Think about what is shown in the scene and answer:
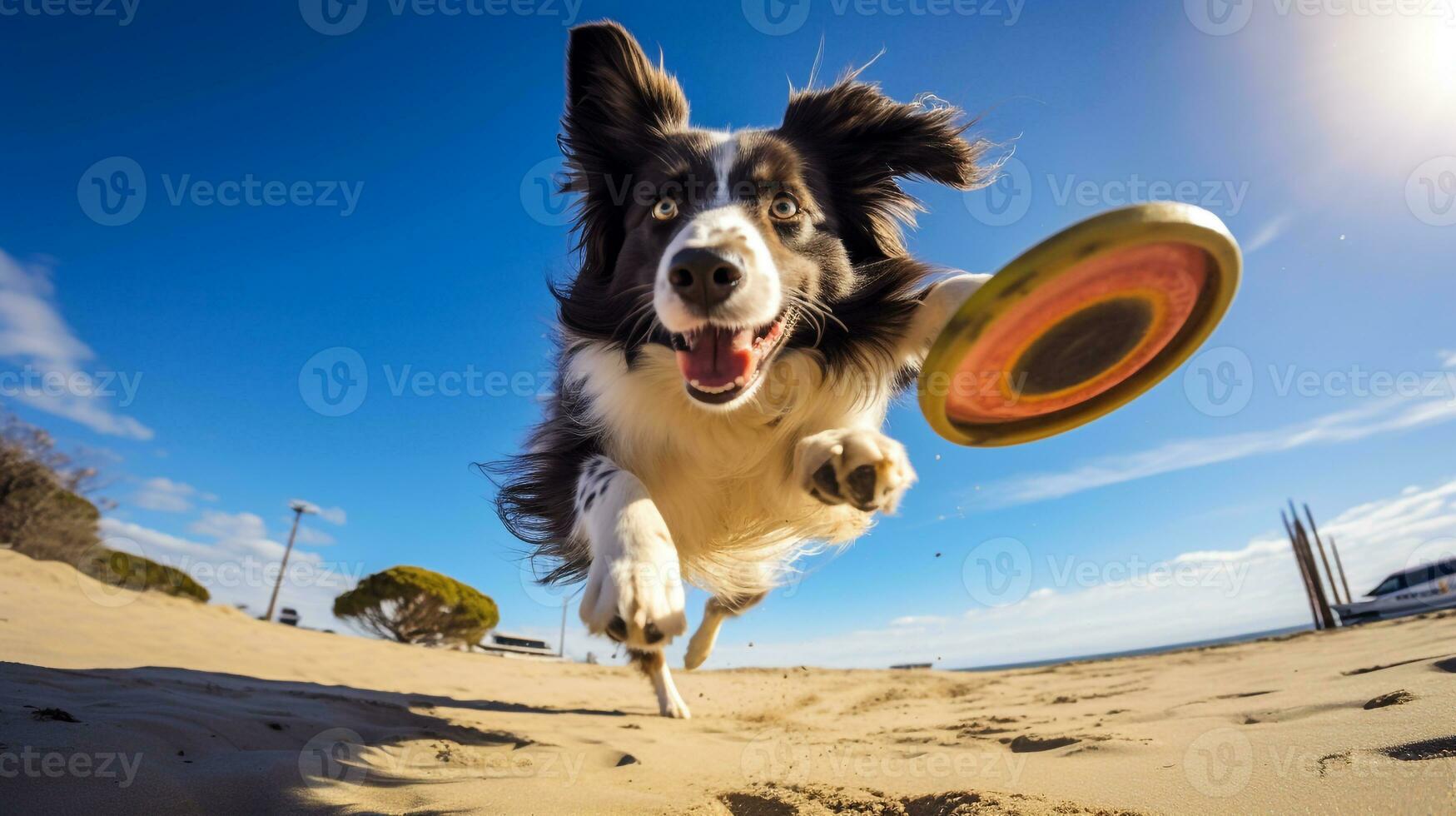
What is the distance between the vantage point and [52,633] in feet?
20.8

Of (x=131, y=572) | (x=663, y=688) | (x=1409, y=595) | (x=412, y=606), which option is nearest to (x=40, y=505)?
(x=131, y=572)

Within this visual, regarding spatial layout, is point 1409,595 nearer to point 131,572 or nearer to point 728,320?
point 728,320

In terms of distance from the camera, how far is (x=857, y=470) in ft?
9.07

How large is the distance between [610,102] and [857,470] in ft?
8.20

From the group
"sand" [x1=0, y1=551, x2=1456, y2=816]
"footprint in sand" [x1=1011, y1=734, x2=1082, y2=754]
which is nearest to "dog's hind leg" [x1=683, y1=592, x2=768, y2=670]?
"sand" [x1=0, y1=551, x2=1456, y2=816]

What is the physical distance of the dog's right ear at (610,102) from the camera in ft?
12.5

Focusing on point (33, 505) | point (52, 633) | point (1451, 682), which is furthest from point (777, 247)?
point (33, 505)

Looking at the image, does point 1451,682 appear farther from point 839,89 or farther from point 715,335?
point 839,89

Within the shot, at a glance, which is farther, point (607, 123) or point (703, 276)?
point (607, 123)

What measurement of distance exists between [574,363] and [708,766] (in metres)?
2.15

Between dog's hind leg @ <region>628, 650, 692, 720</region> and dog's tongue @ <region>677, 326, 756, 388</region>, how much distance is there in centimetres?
320

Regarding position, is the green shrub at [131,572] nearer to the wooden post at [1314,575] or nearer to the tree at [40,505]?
Answer: the tree at [40,505]

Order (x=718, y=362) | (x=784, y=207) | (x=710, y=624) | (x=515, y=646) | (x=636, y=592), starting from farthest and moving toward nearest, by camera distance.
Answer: (x=515, y=646) < (x=710, y=624) < (x=784, y=207) < (x=718, y=362) < (x=636, y=592)

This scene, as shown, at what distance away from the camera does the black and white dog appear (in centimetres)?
284
